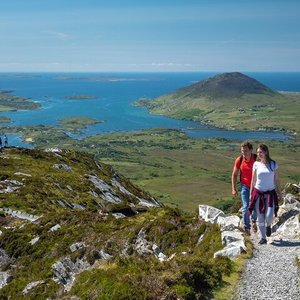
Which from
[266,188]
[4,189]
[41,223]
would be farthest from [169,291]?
[4,189]

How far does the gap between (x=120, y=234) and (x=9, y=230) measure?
1235 cm

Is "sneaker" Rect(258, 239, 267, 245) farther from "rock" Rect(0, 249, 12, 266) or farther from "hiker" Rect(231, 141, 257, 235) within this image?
"rock" Rect(0, 249, 12, 266)

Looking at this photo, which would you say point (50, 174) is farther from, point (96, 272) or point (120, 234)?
point (96, 272)

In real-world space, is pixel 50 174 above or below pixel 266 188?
below

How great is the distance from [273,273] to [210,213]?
1272cm

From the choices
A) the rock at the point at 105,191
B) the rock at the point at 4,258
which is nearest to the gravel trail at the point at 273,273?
the rock at the point at 4,258

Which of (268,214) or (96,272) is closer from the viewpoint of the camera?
(96,272)

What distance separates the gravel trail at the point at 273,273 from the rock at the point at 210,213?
6.88 m

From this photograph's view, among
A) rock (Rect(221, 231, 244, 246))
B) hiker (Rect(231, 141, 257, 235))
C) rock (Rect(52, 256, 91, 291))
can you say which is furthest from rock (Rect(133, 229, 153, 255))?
hiker (Rect(231, 141, 257, 235))

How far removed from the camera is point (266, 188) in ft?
68.6

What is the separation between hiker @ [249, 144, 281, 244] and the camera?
806 inches

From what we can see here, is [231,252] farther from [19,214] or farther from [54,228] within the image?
[19,214]

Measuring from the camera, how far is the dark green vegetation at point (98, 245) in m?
16.3

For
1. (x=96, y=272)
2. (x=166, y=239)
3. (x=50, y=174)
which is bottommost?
(x=50, y=174)
